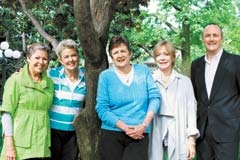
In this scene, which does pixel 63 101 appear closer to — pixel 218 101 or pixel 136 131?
pixel 136 131

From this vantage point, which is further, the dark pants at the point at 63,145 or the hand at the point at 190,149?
the dark pants at the point at 63,145

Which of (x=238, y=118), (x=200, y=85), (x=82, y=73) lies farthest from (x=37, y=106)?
(x=238, y=118)

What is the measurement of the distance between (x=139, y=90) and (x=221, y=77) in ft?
2.76

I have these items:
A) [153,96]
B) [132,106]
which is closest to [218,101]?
[153,96]

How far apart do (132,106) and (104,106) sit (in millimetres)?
240

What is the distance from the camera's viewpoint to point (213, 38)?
13.8 feet

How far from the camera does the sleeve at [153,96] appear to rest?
3.87 metres

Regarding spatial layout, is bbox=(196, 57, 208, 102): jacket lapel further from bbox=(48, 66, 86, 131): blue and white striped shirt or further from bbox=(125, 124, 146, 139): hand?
bbox=(48, 66, 86, 131): blue and white striped shirt

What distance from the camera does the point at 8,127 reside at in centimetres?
383

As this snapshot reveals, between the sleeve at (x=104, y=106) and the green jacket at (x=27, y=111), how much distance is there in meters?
0.46

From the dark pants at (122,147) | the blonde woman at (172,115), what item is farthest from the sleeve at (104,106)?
the blonde woman at (172,115)

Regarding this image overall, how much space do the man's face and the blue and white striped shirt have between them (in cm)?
125

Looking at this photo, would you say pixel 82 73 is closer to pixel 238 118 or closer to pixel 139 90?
pixel 139 90

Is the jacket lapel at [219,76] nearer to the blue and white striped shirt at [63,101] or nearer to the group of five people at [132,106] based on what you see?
the group of five people at [132,106]
